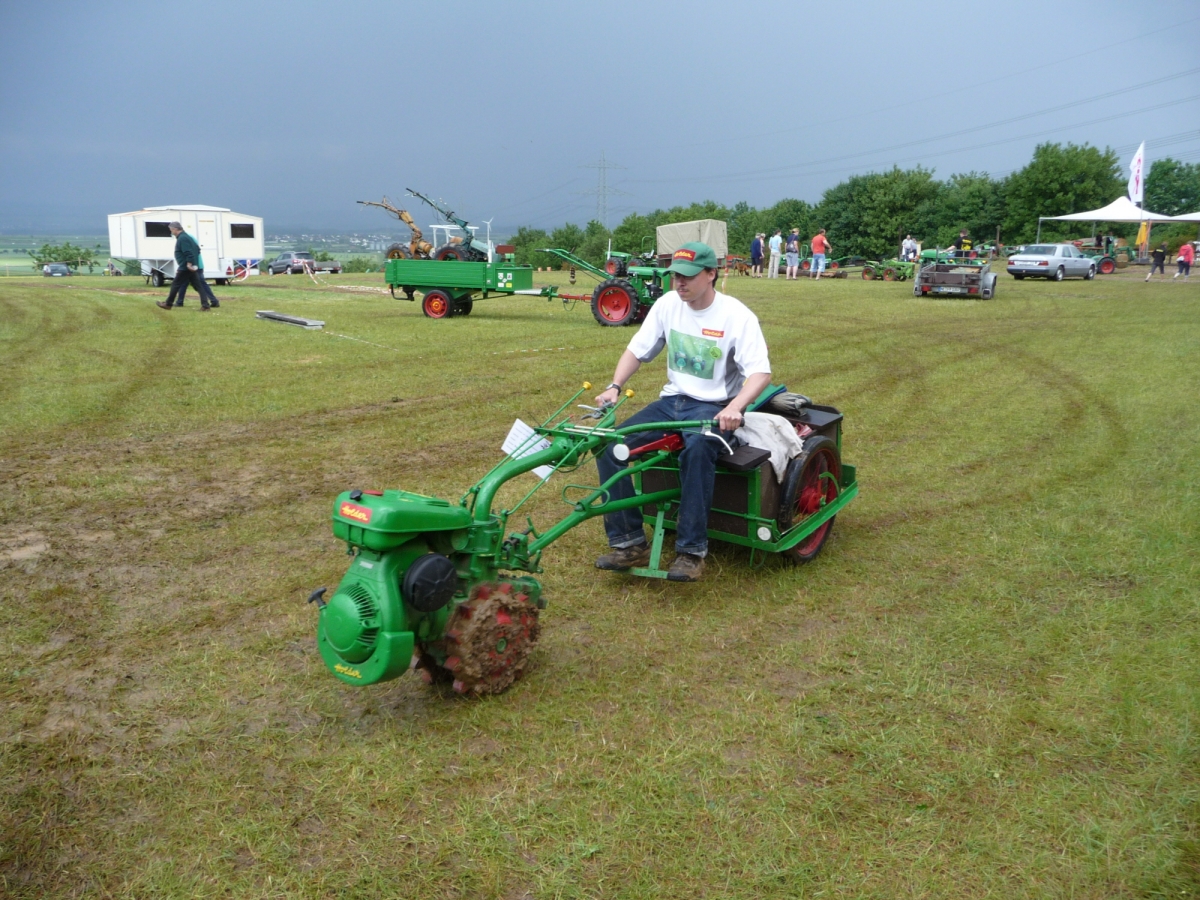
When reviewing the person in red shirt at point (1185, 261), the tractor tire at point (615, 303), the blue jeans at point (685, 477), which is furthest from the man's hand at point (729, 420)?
the person in red shirt at point (1185, 261)

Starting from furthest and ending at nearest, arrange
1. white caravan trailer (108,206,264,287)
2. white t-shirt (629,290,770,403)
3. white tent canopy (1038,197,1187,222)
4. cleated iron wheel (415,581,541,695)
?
1. white tent canopy (1038,197,1187,222)
2. white caravan trailer (108,206,264,287)
3. white t-shirt (629,290,770,403)
4. cleated iron wheel (415,581,541,695)

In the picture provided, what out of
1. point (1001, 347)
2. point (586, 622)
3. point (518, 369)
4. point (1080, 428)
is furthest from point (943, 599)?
point (1001, 347)

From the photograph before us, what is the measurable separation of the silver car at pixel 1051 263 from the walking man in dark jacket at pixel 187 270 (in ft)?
77.6

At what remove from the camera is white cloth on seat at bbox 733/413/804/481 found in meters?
4.66

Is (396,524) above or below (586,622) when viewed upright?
above

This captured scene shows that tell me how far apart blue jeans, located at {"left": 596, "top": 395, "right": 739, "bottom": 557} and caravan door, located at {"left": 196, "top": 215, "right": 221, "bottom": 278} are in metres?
29.1

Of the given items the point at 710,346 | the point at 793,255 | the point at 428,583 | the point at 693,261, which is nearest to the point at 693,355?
the point at 710,346

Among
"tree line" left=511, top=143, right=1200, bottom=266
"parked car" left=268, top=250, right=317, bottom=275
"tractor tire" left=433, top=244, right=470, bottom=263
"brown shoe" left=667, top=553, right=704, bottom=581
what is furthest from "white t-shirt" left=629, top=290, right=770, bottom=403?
"tree line" left=511, top=143, right=1200, bottom=266

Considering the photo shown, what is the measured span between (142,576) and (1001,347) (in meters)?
12.3

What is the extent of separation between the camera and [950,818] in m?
2.97

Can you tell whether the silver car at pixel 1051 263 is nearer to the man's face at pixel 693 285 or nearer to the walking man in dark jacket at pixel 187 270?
the walking man in dark jacket at pixel 187 270

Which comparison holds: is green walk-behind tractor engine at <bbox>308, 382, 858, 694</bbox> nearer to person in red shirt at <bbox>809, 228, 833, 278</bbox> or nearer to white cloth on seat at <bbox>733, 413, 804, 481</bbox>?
white cloth on seat at <bbox>733, 413, 804, 481</bbox>

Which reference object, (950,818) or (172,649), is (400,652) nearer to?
(172,649)

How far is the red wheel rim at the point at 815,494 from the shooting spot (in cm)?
502
